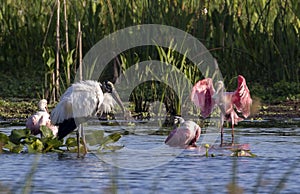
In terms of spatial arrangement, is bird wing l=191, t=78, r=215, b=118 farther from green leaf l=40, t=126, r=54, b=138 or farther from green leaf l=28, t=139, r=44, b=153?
green leaf l=28, t=139, r=44, b=153

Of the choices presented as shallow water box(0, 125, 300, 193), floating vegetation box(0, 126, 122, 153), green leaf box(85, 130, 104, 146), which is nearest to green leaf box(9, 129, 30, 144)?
floating vegetation box(0, 126, 122, 153)

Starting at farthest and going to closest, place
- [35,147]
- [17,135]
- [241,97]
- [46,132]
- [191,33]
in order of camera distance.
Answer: [191,33] < [241,97] < [46,132] < [17,135] < [35,147]

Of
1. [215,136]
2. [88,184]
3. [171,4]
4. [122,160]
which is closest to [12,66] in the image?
[171,4]

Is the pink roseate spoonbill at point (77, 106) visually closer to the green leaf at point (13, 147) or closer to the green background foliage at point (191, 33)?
the green leaf at point (13, 147)

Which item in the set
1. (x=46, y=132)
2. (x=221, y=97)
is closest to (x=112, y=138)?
(x=46, y=132)

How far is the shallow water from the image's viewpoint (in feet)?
23.7

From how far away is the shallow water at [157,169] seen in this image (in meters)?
7.21

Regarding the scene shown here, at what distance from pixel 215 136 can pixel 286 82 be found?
11.0ft

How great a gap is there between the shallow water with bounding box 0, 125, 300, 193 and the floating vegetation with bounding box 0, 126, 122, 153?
9cm

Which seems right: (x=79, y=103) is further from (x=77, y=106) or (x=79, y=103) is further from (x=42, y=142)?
(x=42, y=142)

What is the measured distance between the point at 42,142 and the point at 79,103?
492 mm

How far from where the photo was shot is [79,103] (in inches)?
360

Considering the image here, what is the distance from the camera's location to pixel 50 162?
28.3 ft

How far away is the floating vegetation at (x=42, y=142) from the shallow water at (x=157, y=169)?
0.09 metres
